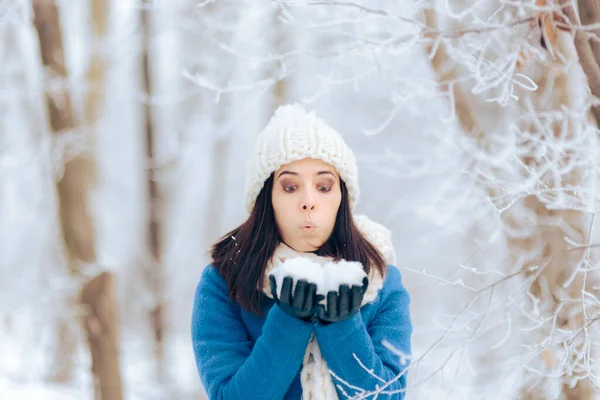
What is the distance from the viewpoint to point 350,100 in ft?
32.7

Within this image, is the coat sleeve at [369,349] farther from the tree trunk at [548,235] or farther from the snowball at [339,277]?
the tree trunk at [548,235]

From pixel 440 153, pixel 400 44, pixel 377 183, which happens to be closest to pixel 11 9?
pixel 400 44

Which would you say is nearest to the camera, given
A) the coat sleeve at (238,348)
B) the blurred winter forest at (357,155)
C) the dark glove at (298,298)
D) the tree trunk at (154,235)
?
the dark glove at (298,298)

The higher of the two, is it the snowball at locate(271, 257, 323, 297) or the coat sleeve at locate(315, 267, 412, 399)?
the snowball at locate(271, 257, 323, 297)

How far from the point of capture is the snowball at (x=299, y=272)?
1554mm

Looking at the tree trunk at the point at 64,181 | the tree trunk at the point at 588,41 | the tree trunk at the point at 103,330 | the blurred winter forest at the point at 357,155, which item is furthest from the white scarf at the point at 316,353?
the tree trunk at the point at 64,181

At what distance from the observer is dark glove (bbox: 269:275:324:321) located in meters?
1.55

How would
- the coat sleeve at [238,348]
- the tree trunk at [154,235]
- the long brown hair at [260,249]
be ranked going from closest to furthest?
the coat sleeve at [238,348], the long brown hair at [260,249], the tree trunk at [154,235]

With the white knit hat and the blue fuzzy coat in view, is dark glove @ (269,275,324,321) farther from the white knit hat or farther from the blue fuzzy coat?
the white knit hat

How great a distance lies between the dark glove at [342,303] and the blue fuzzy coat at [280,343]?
6 cm

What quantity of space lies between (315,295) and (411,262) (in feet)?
33.0

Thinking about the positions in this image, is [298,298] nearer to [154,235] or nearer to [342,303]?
[342,303]

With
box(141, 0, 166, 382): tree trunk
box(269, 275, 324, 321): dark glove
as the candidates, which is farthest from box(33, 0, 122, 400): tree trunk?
box(269, 275, 324, 321): dark glove

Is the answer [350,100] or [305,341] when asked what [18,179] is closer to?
[350,100]
